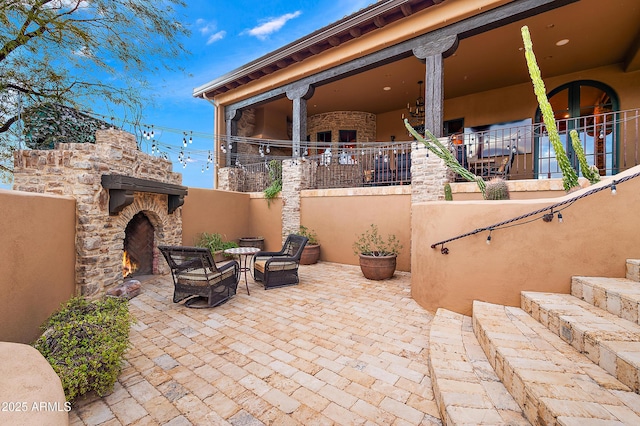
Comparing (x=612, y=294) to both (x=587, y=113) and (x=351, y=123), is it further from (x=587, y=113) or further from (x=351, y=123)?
(x=351, y=123)

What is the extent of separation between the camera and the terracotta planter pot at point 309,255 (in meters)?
7.16

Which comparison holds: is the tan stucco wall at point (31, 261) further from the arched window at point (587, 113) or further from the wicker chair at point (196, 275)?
the arched window at point (587, 113)

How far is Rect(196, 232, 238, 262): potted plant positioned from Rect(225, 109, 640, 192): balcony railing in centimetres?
265

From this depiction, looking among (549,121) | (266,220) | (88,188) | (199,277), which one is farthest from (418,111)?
(88,188)

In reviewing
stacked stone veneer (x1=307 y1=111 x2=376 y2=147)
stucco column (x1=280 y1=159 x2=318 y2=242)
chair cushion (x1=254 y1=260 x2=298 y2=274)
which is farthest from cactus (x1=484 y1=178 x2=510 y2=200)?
stacked stone veneer (x1=307 y1=111 x2=376 y2=147)

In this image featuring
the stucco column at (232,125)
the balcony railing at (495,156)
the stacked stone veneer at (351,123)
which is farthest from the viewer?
the stacked stone veneer at (351,123)

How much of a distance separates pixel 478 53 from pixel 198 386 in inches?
348

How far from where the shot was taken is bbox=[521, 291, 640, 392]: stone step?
169 centimetres

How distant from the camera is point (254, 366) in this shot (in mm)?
2598

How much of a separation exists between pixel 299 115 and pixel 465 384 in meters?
7.65

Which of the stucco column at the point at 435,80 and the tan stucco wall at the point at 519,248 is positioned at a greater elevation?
the stucco column at the point at 435,80

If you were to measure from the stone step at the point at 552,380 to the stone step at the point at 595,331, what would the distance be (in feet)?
0.19

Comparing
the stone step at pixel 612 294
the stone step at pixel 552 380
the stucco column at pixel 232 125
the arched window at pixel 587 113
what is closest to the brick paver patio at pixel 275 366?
the stone step at pixel 552 380

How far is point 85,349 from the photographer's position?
2.17 meters
